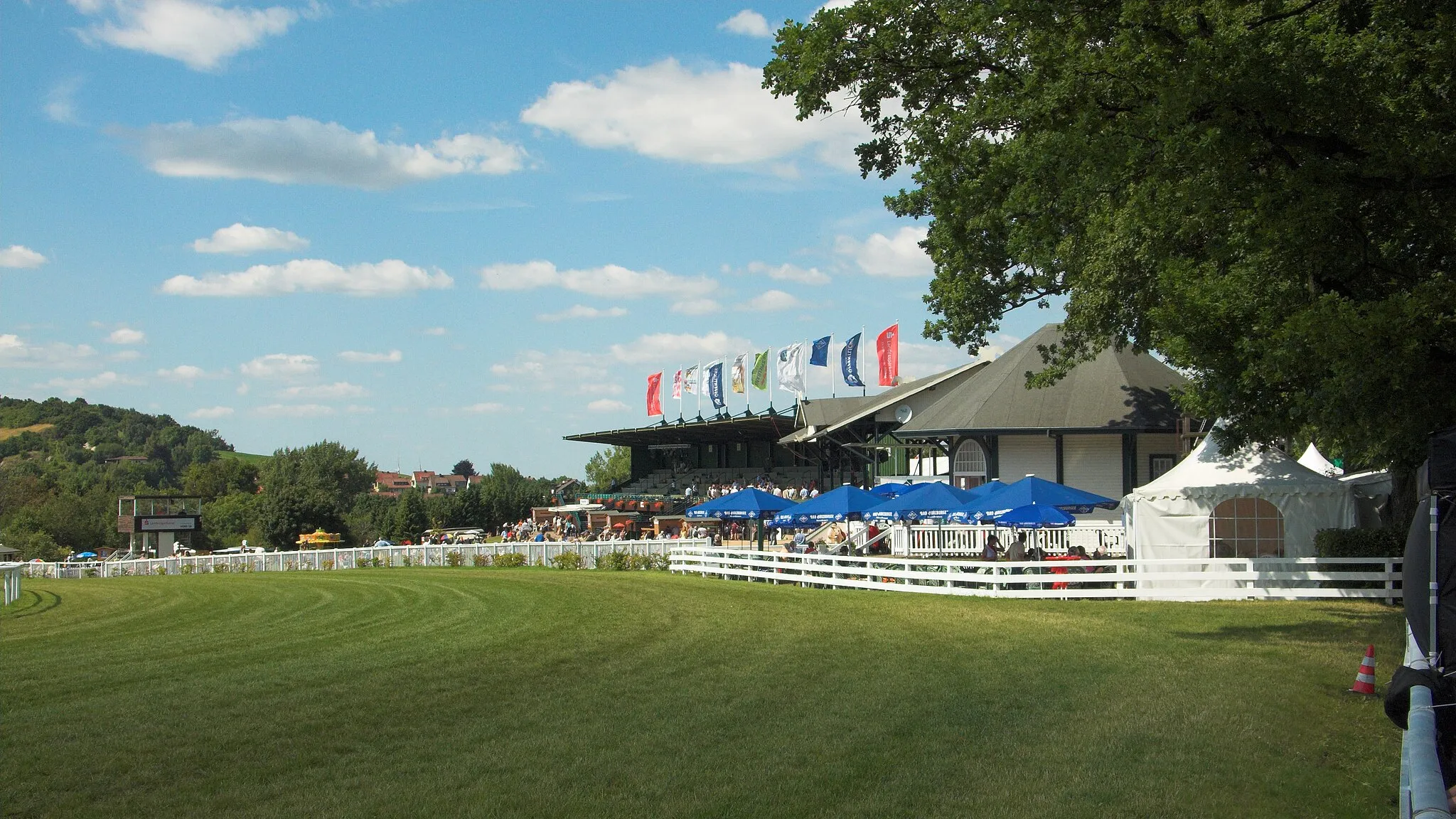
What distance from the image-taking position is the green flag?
6538 centimetres

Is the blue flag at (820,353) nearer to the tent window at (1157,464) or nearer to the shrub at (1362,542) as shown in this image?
the tent window at (1157,464)

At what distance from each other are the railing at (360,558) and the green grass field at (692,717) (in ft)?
65.4

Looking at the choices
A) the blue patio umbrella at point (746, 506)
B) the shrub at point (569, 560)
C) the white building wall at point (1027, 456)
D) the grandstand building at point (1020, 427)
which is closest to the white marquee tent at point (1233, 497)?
the grandstand building at point (1020, 427)

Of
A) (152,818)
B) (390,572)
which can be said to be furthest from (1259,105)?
(390,572)

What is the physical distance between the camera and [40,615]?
21.2m

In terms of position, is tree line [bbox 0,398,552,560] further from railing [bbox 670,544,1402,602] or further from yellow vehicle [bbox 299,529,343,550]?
railing [bbox 670,544,1402,602]

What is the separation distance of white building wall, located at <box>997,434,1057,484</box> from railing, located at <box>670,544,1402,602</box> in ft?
43.9

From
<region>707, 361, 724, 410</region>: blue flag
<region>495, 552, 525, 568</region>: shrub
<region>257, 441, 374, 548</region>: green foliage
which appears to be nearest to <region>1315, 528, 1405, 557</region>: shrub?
<region>495, 552, 525, 568</region>: shrub

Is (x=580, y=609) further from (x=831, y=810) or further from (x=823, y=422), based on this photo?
(x=823, y=422)

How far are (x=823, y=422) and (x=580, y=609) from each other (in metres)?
35.6

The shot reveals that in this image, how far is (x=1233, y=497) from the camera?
2542cm

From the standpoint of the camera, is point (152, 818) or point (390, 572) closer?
point (152, 818)

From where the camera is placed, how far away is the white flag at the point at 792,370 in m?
60.4

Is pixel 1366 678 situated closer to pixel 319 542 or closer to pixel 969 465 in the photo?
pixel 969 465
